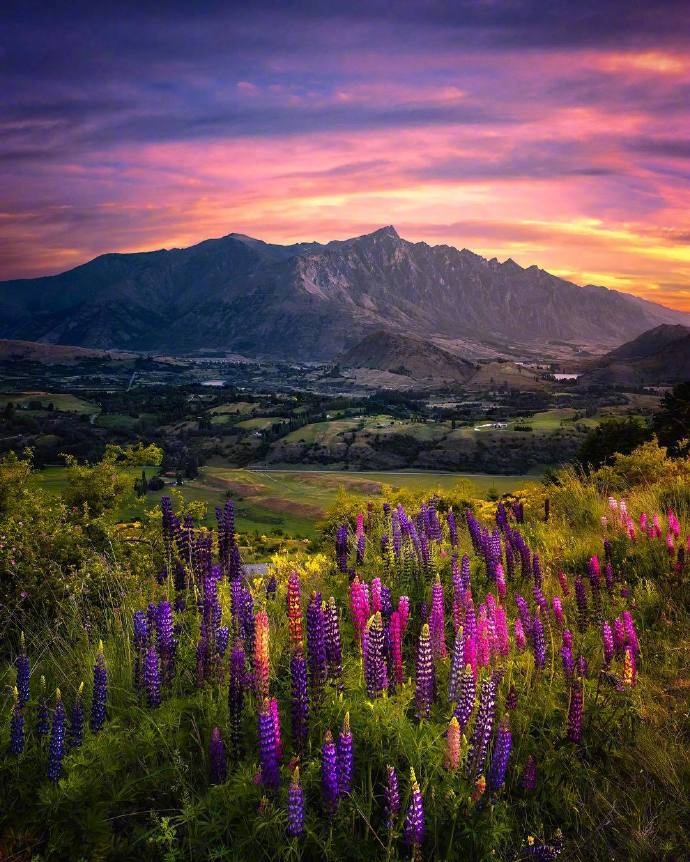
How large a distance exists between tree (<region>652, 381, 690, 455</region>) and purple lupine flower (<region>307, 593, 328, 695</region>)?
4380 centimetres

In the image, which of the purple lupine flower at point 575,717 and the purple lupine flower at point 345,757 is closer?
the purple lupine flower at point 345,757

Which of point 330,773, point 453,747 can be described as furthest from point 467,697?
point 330,773

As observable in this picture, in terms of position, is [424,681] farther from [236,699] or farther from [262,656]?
[236,699]

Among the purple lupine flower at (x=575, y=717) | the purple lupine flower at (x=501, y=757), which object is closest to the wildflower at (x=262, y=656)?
the purple lupine flower at (x=501, y=757)

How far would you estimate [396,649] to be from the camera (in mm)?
5805

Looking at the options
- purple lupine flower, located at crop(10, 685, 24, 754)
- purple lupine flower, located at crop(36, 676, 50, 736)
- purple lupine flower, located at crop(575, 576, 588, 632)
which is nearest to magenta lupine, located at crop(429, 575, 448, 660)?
purple lupine flower, located at crop(575, 576, 588, 632)

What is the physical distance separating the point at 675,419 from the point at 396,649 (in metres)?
53.6

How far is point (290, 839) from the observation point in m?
4.28

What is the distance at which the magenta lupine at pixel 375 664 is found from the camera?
17.3ft

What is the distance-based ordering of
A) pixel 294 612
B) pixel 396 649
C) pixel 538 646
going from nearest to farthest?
pixel 396 649 → pixel 294 612 → pixel 538 646

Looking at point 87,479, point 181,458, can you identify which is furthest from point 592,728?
point 181,458

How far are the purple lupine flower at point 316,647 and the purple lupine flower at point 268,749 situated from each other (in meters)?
1.01

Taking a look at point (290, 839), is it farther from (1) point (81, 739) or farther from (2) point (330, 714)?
(1) point (81, 739)

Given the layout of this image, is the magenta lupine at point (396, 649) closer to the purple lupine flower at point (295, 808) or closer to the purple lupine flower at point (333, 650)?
the purple lupine flower at point (333, 650)
